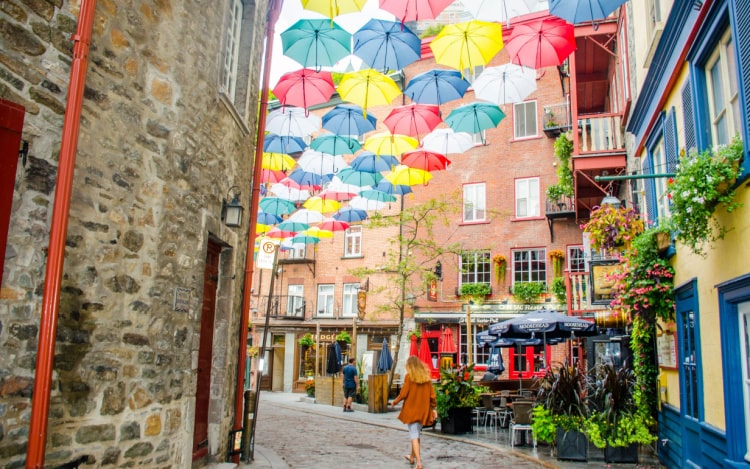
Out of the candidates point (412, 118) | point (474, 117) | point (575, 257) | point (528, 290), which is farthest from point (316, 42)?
point (575, 257)

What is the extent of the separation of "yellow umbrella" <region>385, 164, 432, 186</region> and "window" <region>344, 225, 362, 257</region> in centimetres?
1211

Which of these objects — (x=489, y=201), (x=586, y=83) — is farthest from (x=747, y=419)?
(x=489, y=201)

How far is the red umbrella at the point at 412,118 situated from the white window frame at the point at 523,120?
1186cm

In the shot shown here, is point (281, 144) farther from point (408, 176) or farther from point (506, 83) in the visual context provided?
point (506, 83)

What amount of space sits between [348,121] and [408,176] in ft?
8.83

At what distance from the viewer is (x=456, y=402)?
502 inches

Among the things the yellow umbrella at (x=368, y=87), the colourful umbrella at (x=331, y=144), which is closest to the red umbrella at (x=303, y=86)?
the yellow umbrella at (x=368, y=87)

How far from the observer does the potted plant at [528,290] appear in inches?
874

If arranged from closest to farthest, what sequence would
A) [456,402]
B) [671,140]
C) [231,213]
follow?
[231,213] < [671,140] < [456,402]

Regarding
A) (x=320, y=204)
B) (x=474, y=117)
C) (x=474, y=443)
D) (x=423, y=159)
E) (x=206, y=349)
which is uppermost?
(x=474, y=117)

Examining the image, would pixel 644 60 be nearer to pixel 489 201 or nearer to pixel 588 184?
pixel 588 184

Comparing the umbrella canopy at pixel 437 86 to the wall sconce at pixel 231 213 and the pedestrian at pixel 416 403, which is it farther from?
the pedestrian at pixel 416 403

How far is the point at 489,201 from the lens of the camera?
973 inches

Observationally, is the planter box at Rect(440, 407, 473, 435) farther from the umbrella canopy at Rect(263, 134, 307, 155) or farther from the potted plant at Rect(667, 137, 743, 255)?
the potted plant at Rect(667, 137, 743, 255)
